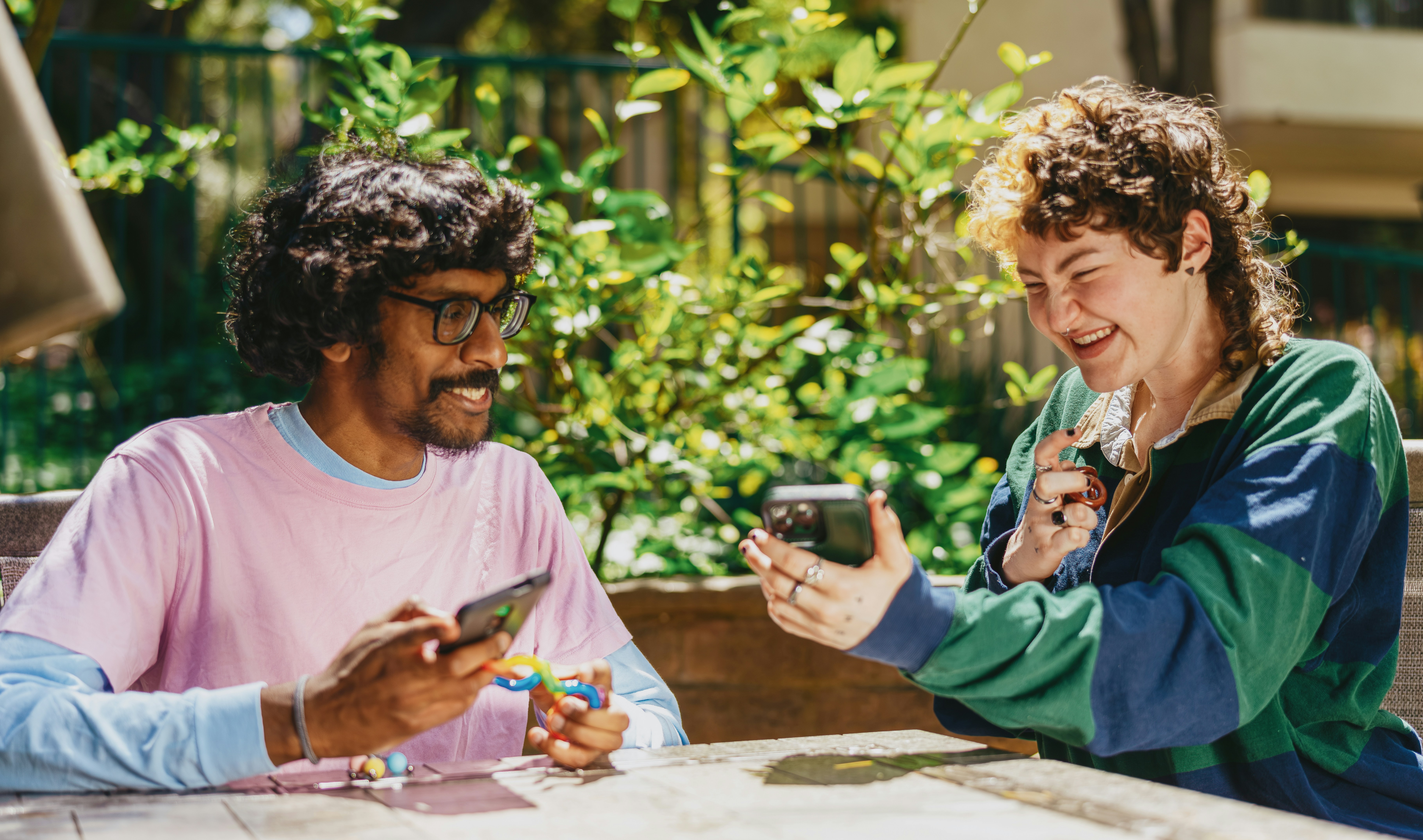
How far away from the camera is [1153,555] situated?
6.15ft

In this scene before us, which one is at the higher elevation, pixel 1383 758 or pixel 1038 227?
pixel 1038 227

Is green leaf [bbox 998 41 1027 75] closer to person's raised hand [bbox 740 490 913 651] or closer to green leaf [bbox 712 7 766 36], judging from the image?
green leaf [bbox 712 7 766 36]

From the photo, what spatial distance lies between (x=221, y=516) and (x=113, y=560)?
196 mm

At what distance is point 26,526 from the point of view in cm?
224

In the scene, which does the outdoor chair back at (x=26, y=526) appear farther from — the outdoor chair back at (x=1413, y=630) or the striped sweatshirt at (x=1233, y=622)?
the outdoor chair back at (x=1413, y=630)

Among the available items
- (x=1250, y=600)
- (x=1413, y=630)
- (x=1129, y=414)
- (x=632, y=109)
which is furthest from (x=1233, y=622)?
(x=632, y=109)

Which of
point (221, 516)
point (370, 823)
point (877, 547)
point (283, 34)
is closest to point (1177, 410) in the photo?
point (877, 547)

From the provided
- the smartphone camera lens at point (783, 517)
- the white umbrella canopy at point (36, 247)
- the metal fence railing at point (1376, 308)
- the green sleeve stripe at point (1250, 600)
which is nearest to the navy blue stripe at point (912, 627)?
the smartphone camera lens at point (783, 517)

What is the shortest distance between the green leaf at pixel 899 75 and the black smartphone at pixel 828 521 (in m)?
1.78

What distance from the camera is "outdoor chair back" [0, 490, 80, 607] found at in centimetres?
223

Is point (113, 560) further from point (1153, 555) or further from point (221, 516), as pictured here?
point (1153, 555)

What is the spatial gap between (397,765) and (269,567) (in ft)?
1.74

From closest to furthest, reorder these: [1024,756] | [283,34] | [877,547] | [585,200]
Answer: [877,547], [1024,756], [585,200], [283,34]

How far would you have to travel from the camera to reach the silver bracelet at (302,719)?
5.08 feet
